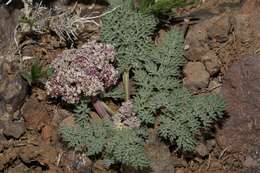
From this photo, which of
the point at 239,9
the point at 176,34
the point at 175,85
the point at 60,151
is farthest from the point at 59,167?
the point at 239,9

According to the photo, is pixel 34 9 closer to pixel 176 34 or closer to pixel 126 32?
pixel 126 32

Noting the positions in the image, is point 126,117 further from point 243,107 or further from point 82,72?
point 243,107

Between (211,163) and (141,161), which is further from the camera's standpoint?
(211,163)

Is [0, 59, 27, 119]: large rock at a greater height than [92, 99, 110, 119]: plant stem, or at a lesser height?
greater

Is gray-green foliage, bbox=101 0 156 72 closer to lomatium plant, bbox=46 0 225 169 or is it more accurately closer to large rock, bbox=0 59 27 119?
lomatium plant, bbox=46 0 225 169

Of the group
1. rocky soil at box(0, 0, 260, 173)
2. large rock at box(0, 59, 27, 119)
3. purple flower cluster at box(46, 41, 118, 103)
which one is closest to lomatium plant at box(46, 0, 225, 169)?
purple flower cluster at box(46, 41, 118, 103)

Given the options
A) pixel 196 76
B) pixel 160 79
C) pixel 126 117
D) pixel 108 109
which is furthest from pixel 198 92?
pixel 108 109

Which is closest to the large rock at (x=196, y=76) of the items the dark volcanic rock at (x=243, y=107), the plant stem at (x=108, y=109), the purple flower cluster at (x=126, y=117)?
the dark volcanic rock at (x=243, y=107)
